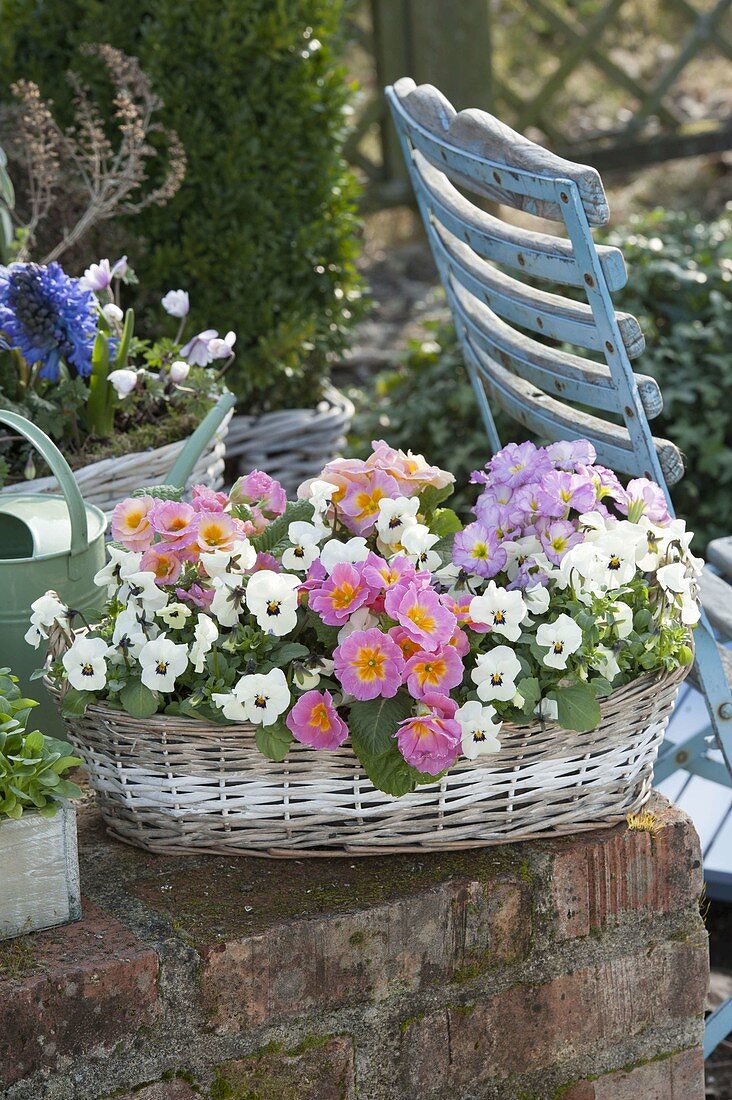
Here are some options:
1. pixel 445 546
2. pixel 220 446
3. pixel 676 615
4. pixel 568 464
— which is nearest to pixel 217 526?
pixel 445 546

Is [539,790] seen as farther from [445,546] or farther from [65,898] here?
[65,898]

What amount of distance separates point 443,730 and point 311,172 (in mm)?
1991

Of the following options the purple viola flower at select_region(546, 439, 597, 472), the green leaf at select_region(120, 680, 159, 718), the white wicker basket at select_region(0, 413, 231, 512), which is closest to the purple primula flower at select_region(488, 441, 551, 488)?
the purple viola flower at select_region(546, 439, 597, 472)

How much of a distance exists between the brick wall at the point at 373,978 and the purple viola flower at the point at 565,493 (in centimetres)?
38

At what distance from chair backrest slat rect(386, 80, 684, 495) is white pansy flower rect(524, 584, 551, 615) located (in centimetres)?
28

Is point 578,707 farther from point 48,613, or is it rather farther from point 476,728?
point 48,613

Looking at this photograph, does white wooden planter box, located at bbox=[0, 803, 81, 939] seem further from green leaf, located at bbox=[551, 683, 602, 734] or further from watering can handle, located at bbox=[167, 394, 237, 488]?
watering can handle, located at bbox=[167, 394, 237, 488]

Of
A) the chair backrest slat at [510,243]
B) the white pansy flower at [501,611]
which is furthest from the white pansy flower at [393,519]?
the chair backrest slat at [510,243]

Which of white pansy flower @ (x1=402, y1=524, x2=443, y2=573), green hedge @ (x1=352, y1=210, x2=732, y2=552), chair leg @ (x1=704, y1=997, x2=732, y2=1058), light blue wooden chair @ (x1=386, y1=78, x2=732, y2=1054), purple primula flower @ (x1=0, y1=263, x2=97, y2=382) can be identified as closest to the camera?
white pansy flower @ (x1=402, y1=524, x2=443, y2=573)

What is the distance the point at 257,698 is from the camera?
1351 millimetres

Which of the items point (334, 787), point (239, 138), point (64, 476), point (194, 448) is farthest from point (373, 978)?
point (239, 138)

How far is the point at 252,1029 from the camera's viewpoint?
1.42 meters

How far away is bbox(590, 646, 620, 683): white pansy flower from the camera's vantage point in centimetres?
142

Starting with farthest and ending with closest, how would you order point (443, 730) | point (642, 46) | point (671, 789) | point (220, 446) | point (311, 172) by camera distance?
1. point (642, 46)
2. point (311, 172)
3. point (671, 789)
4. point (220, 446)
5. point (443, 730)
